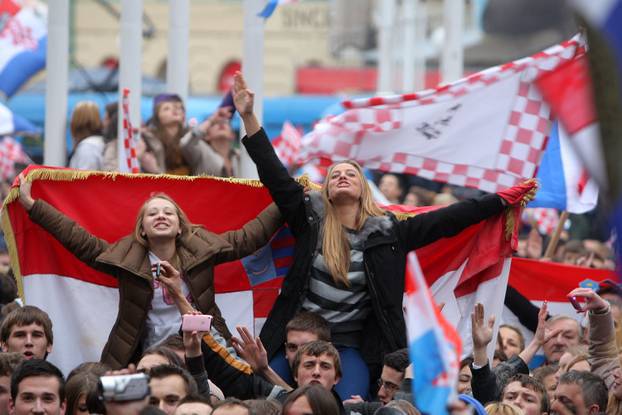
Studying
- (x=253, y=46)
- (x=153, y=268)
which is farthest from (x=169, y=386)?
(x=253, y=46)

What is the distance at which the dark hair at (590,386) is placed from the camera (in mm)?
8594

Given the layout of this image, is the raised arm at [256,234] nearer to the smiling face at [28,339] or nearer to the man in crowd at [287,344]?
the man in crowd at [287,344]

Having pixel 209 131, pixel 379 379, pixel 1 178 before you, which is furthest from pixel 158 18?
pixel 379 379

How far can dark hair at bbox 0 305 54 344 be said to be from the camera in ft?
29.3

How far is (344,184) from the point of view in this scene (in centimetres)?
908

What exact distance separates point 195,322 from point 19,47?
11698 mm

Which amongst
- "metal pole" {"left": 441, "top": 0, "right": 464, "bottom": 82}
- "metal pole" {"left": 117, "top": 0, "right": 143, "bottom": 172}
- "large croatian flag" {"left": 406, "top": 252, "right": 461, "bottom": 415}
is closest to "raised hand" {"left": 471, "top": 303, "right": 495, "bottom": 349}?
"large croatian flag" {"left": 406, "top": 252, "right": 461, "bottom": 415}

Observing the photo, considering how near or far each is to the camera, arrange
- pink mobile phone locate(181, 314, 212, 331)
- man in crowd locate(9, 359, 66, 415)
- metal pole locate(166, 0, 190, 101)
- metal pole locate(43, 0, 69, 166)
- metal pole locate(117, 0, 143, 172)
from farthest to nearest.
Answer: metal pole locate(166, 0, 190, 101) → metal pole locate(117, 0, 143, 172) → metal pole locate(43, 0, 69, 166) → pink mobile phone locate(181, 314, 212, 331) → man in crowd locate(9, 359, 66, 415)

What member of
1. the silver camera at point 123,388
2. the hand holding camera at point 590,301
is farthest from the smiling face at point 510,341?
the silver camera at point 123,388

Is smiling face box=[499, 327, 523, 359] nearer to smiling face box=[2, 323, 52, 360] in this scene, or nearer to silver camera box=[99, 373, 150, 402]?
smiling face box=[2, 323, 52, 360]

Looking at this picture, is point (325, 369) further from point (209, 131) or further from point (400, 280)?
point (209, 131)

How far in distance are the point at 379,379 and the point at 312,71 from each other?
46.0 meters

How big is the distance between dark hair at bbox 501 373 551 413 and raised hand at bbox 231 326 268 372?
1259 millimetres

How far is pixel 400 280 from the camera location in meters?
9.14
